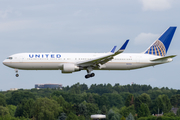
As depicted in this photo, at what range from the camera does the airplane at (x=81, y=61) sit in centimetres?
6131

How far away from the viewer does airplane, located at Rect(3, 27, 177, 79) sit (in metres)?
61.3

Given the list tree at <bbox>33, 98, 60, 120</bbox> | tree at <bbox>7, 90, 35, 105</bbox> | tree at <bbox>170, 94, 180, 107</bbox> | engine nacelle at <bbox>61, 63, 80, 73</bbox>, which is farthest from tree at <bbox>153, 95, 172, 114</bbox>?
engine nacelle at <bbox>61, 63, 80, 73</bbox>

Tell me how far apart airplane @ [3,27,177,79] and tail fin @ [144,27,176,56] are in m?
2.36

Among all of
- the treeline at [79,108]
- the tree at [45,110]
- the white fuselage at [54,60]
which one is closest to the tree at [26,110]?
the treeline at [79,108]

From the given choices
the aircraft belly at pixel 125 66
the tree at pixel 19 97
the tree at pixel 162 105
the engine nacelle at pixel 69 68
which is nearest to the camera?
the engine nacelle at pixel 69 68

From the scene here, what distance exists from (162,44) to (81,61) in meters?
18.2

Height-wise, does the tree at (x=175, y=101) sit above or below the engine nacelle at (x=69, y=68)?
below

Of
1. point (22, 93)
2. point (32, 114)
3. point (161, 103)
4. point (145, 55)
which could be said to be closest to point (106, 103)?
point (161, 103)

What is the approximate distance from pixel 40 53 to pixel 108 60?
12.3 metres

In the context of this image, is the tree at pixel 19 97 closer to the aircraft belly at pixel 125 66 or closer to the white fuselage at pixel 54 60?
the white fuselage at pixel 54 60

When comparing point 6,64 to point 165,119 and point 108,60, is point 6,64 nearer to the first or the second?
point 108,60

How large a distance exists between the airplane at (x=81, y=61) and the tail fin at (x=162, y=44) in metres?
2.36

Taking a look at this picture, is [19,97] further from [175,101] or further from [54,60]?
[54,60]

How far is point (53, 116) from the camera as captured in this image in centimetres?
11244
